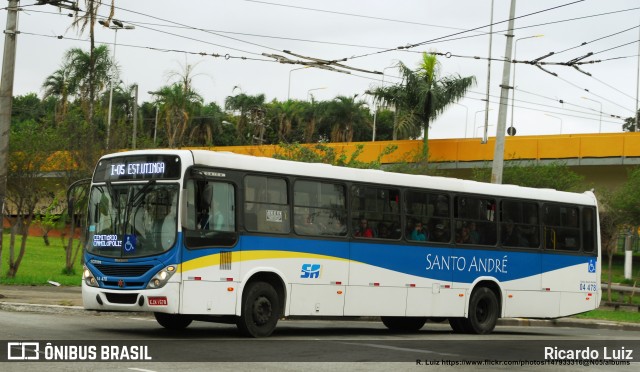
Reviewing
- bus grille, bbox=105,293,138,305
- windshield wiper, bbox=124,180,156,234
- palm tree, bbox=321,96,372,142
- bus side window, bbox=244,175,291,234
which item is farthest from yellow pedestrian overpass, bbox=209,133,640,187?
palm tree, bbox=321,96,372,142

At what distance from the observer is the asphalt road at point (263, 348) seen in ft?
43.8

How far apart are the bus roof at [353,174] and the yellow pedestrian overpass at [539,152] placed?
20.2 m

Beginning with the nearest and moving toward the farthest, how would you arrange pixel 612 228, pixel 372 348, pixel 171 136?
pixel 372 348 < pixel 612 228 < pixel 171 136

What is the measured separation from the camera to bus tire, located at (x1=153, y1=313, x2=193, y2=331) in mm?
18641

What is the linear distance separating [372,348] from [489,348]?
7.24 ft

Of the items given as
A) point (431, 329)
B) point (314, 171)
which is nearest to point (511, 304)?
point (431, 329)

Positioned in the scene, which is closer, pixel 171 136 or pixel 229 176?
pixel 229 176

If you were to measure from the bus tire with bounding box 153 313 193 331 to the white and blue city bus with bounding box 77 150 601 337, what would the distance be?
0.08 feet

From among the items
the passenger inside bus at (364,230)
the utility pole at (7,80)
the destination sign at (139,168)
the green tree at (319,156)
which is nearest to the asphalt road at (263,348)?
the passenger inside bus at (364,230)

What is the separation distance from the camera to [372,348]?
54.9ft

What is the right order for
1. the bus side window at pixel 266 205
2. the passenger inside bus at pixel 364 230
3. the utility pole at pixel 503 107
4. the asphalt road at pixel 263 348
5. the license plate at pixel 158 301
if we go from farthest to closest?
the utility pole at pixel 503 107 < the passenger inside bus at pixel 364 230 < the bus side window at pixel 266 205 < the license plate at pixel 158 301 < the asphalt road at pixel 263 348

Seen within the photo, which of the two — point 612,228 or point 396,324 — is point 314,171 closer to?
point 396,324

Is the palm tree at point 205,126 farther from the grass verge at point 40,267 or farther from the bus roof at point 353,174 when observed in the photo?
the bus roof at point 353,174

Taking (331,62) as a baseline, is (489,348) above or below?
below
